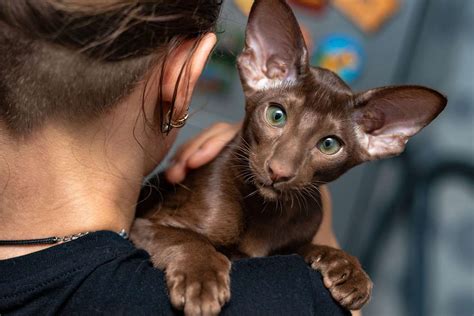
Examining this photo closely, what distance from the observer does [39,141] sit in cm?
104

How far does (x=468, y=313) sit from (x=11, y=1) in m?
2.31

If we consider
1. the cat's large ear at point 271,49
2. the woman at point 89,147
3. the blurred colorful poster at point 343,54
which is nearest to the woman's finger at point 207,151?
the cat's large ear at point 271,49

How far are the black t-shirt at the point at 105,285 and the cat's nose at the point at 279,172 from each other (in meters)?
0.22

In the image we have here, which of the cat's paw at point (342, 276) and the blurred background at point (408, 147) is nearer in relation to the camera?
the cat's paw at point (342, 276)

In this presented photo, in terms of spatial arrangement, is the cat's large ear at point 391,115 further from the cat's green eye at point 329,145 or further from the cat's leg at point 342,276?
the cat's leg at point 342,276

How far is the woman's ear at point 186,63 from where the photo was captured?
3.70ft

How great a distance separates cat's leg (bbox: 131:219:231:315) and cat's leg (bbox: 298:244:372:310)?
0.65 feet

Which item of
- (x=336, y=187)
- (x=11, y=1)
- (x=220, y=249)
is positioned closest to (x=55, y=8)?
(x=11, y=1)

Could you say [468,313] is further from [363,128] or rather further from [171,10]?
[171,10]

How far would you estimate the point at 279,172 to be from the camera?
128cm

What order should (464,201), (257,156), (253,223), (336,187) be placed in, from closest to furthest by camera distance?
1. (257,156)
2. (253,223)
3. (464,201)
4. (336,187)

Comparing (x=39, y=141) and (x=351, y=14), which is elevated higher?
(x=39, y=141)

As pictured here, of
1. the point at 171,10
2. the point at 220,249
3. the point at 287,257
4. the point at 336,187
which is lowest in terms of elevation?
the point at 336,187

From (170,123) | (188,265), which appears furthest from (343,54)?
(188,265)
